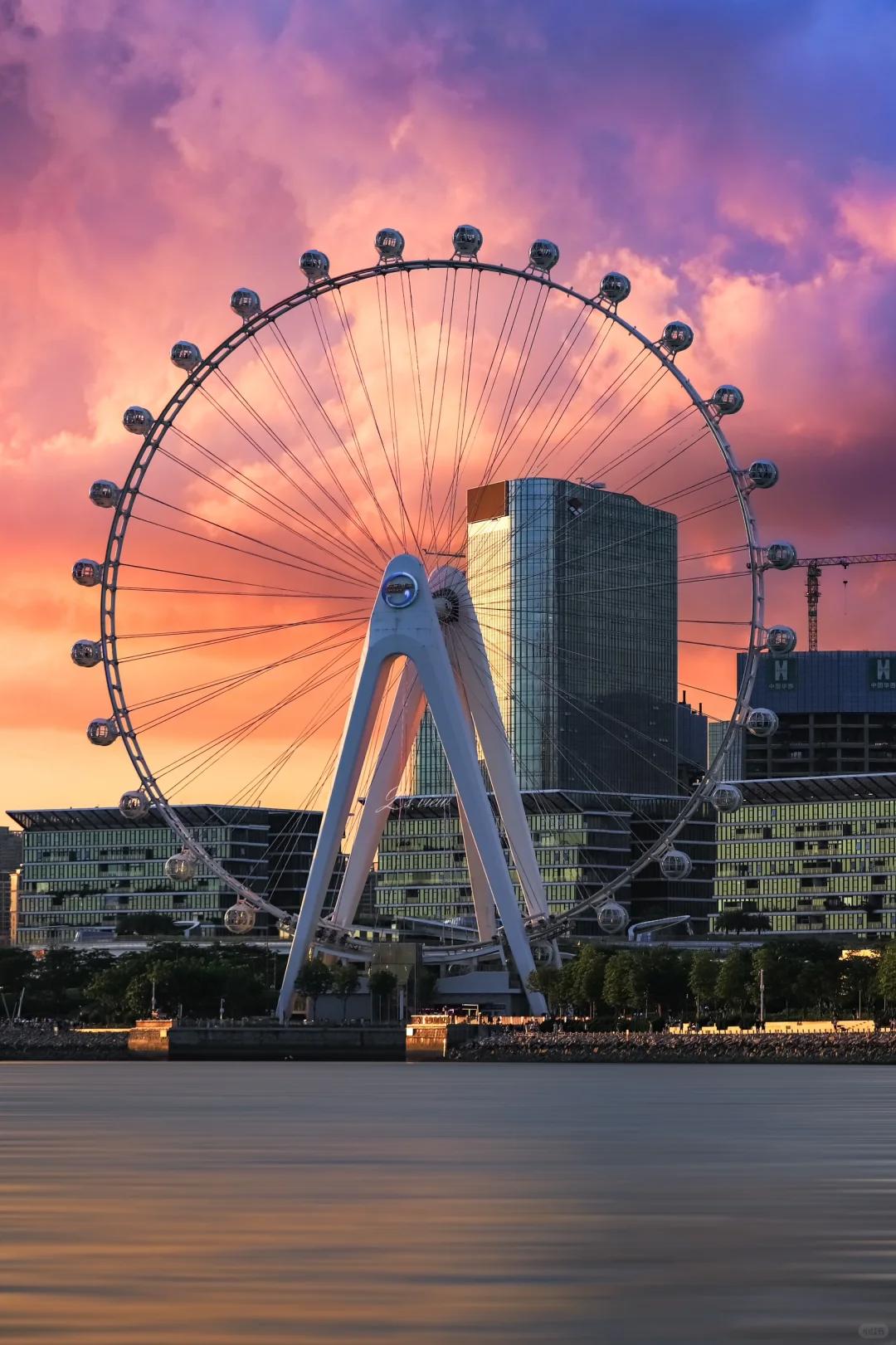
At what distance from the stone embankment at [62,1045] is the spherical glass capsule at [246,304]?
5042cm

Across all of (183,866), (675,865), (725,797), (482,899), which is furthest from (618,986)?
(725,797)

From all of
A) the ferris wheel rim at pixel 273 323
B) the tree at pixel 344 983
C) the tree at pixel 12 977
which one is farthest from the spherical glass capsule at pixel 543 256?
the tree at pixel 12 977

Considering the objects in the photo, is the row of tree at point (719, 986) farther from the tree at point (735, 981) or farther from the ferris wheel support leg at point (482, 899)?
the ferris wheel support leg at point (482, 899)

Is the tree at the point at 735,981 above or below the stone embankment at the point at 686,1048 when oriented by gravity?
above

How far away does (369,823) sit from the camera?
10075cm

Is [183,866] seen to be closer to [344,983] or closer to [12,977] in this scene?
[344,983]

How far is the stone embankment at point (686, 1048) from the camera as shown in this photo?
102125 mm

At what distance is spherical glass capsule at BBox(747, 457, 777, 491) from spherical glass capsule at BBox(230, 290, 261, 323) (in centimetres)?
1927

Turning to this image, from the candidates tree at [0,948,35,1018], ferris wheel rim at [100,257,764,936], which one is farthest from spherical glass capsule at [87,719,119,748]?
tree at [0,948,35,1018]

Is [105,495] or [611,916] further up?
[105,495]

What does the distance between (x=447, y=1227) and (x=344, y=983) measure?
109 metres

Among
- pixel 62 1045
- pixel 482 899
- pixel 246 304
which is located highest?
pixel 246 304

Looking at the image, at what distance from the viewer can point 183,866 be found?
95.2 meters

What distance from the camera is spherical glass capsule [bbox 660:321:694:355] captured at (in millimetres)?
87500
